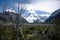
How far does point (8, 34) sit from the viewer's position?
25984 millimetres

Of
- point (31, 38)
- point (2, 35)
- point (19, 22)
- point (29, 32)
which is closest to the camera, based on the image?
point (19, 22)

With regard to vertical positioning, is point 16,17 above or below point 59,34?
above

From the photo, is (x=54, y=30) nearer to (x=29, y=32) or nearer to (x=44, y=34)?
(x=44, y=34)

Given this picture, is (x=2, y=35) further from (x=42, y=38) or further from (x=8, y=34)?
(x=42, y=38)

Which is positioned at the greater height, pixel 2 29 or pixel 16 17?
pixel 16 17

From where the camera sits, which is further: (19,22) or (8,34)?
(8,34)

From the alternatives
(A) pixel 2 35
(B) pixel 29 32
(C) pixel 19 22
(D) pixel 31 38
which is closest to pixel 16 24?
(C) pixel 19 22

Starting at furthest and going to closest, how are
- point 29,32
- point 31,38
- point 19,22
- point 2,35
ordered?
point 29,32
point 31,38
point 2,35
point 19,22

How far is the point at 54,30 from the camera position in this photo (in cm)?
2614

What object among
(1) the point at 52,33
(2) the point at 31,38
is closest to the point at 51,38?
(1) the point at 52,33

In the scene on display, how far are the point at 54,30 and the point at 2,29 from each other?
7176mm

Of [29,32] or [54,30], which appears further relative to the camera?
[29,32]

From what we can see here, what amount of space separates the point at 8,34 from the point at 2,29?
4.57 ft

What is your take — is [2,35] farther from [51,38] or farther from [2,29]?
[51,38]
